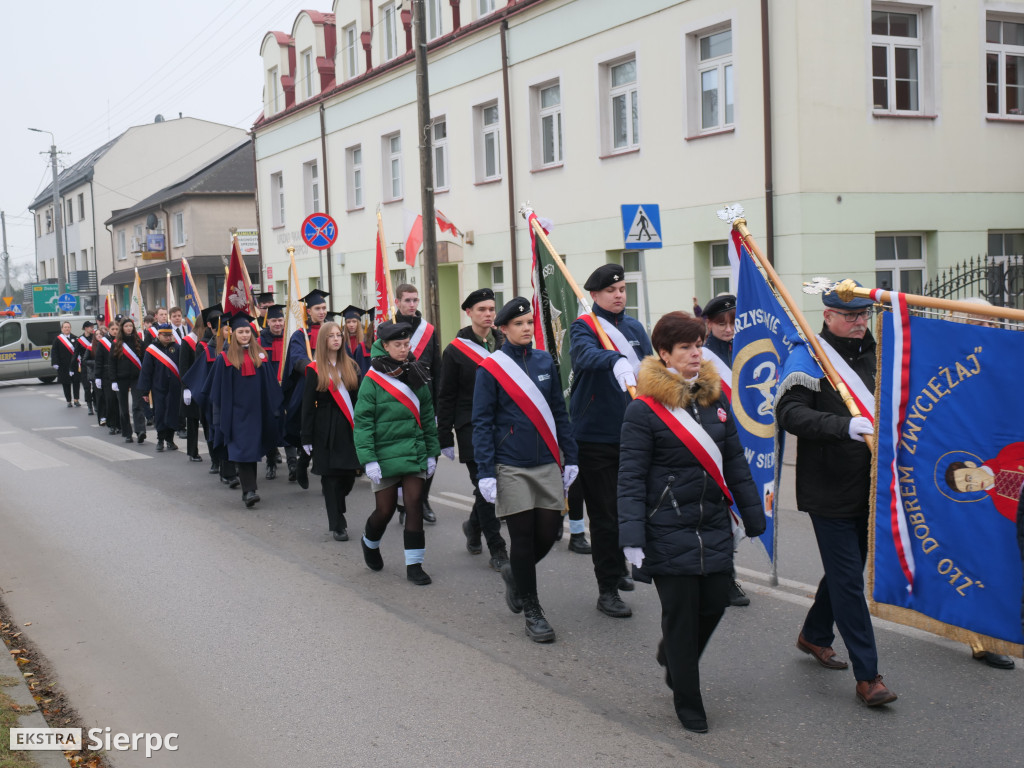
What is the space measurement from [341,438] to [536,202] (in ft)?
44.4

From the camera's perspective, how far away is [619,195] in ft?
63.1

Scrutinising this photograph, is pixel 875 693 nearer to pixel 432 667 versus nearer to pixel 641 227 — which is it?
pixel 432 667

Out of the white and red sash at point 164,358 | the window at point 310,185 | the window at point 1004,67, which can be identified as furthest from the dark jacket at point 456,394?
the window at point 310,185

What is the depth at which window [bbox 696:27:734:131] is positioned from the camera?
16.8 metres

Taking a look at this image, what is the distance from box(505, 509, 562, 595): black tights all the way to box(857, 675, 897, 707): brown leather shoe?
1919 millimetres

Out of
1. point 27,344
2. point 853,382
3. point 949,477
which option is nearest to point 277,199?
point 27,344

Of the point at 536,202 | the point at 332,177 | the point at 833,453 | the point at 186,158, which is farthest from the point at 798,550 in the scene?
the point at 186,158

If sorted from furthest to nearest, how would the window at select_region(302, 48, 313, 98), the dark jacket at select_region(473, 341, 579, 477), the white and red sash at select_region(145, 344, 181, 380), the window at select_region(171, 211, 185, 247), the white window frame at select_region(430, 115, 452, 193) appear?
the window at select_region(171, 211, 185, 247) → the window at select_region(302, 48, 313, 98) → the white window frame at select_region(430, 115, 452, 193) → the white and red sash at select_region(145, 344, 181, 380) → the dark jacket at select_region(473, 341, 579, 477)

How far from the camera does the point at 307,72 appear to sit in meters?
32.2

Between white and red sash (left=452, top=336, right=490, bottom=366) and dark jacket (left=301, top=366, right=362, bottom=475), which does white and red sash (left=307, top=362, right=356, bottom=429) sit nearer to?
dark jacket (left=301, top=366, right=362, bottom=475)

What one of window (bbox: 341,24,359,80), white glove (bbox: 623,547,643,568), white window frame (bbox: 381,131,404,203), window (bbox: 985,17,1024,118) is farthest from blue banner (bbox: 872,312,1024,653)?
window (bbox: 341,24,359,80)

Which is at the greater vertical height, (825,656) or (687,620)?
(687,620)

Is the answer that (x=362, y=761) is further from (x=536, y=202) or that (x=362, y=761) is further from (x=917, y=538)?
(x=536, y=202)

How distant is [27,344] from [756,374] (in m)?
30.3
